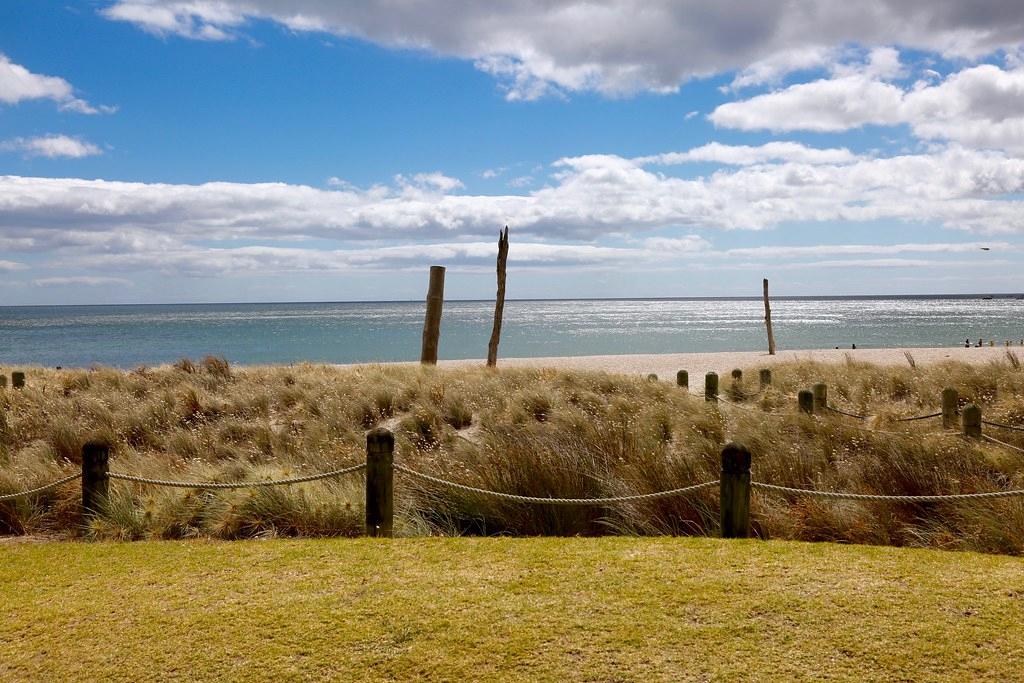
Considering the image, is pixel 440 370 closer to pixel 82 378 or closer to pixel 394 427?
pixel 394 427

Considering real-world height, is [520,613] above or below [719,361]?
A: above

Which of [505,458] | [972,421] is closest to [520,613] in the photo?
[505,458]

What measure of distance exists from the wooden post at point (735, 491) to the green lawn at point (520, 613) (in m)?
0.30

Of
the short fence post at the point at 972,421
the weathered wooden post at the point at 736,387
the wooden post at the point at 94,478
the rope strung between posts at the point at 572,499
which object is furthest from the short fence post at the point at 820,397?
the wooden post at the point at 94,478

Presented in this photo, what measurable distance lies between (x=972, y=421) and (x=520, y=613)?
7.35 m

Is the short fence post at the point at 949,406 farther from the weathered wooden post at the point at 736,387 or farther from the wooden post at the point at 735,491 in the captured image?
the wooden post at the point at 735,491

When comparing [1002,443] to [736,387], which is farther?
[736,387]

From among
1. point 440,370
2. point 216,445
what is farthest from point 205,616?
point 440,370

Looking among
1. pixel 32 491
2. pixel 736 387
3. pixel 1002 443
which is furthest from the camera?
pixel 736 387

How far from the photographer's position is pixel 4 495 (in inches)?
289

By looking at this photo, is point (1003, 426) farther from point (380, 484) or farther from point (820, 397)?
point (380, 484)

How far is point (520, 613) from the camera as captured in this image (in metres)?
4.41

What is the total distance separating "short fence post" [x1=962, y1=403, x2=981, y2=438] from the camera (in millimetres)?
9266

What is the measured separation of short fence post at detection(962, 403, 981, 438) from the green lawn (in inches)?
175
